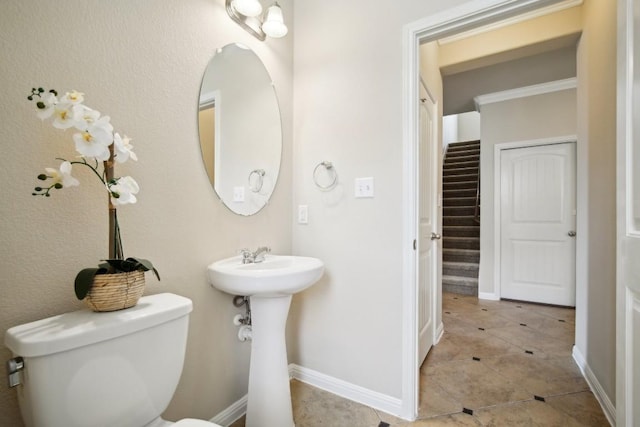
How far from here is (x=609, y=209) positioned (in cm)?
155

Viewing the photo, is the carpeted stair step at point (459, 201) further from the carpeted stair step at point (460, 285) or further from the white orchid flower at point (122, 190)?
the white orchid flower at point (122, 190)

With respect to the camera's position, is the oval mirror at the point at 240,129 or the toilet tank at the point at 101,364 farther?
the oval mirror at the point at 240,129

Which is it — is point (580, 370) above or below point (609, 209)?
below

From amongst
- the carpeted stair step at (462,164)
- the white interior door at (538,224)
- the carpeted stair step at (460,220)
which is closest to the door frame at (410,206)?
the white interior door at (538,224)

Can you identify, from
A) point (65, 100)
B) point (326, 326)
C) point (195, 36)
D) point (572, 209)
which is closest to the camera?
point (65, 100)

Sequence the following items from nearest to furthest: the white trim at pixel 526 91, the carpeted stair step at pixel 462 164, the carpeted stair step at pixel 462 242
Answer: the white trim at pixel 526 91, the carpeted stair step at pixel 462 242, the carpeted stair step at pixel 462 164

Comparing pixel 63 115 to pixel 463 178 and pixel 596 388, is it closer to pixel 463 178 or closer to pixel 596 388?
pixel 596 388

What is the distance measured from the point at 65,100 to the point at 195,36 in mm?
766

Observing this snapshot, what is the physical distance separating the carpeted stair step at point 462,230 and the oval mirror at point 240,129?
13.1ft

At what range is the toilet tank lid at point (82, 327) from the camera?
0.67 meters

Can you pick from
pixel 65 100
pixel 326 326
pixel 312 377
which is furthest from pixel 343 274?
pixel 65 100

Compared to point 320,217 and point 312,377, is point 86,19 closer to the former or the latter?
point 320,217

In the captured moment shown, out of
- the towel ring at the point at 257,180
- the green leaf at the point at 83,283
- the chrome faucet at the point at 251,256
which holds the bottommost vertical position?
the chrome faucet at the point at 251,256

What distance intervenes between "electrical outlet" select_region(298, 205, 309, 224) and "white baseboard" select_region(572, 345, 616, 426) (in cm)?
190
